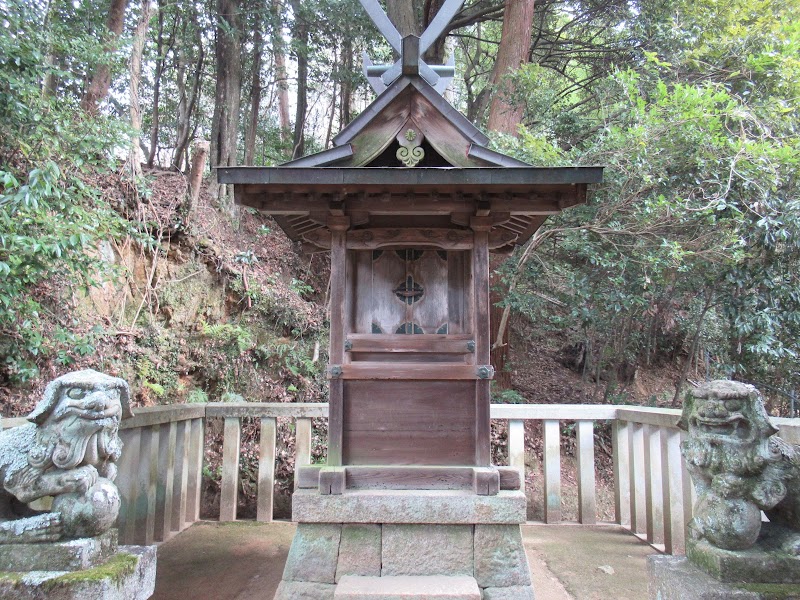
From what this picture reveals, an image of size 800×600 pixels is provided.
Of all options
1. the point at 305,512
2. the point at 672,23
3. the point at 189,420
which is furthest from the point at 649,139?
the point at 189,420

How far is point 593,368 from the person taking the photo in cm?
1058

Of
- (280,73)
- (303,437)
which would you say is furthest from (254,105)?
(303,437)

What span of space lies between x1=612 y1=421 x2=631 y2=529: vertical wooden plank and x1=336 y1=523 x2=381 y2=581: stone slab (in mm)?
2867

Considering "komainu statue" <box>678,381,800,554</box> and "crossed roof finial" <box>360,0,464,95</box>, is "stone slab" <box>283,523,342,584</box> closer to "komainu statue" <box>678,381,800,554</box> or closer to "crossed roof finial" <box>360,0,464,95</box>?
"komainu statue" <box>678,381,800,554</box>

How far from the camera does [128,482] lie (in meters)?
3.75

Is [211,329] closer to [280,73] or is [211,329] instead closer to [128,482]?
[128,482]

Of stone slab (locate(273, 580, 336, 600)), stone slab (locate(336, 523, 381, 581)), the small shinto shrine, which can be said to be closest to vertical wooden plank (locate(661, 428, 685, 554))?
the small shinto shrine

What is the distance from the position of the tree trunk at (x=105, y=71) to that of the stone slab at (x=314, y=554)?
6120 mm

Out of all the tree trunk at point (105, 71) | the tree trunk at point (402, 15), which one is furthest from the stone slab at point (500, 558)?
the tree trunk at point (402, 15)

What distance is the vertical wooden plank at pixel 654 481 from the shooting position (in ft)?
14.1

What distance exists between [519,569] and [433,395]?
1.23m

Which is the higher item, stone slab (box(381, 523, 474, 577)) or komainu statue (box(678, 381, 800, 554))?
komainu statue (box(678, 381, 800, 554))

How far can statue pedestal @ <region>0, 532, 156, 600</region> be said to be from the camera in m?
2.03

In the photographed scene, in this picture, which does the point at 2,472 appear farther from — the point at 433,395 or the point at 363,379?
the point at 433,395
